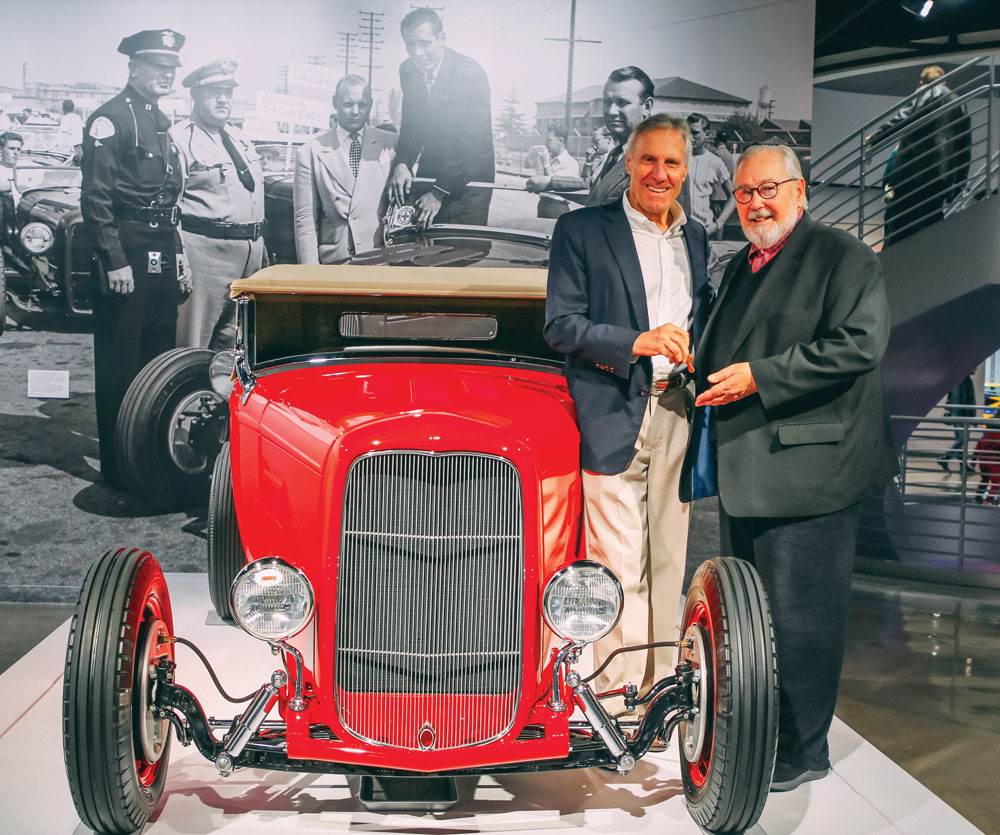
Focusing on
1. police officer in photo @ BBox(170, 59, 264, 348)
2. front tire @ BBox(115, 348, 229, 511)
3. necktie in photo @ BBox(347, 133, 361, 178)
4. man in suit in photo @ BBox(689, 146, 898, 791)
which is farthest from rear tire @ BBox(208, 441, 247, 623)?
man in suit in photo @ BBox(689, 146, 898, 791)

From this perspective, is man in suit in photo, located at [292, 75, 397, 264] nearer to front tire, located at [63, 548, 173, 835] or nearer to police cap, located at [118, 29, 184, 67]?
police cap, located at [118, 29, 184, 67]

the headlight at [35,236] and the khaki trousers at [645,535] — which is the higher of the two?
the headlight at [35,236]

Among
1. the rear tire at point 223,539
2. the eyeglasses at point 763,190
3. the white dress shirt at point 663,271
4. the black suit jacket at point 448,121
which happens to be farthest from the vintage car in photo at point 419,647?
the black suit jacket at point 448,121

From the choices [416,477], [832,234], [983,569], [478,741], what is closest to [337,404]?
[416,477]

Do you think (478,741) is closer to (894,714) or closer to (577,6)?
(894,714)

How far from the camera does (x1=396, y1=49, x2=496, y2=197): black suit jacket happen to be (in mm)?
4461

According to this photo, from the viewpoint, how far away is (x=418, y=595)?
197 cm

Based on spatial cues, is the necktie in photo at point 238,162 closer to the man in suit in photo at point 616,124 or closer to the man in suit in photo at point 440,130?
the man in suit in photo at point 440,130

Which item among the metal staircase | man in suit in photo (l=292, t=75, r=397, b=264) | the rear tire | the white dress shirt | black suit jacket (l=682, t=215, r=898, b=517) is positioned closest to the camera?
black suit jacket (l=682, t=215, r=898, b=517)

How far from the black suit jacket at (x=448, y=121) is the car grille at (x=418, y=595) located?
9.42 ft

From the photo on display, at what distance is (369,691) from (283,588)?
12.1 inches

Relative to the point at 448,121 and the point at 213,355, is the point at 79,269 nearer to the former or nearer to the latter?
the point at 213,355

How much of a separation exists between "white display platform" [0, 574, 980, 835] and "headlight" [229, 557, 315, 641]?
1.74ft

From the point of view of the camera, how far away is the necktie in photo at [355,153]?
4.48 meters
